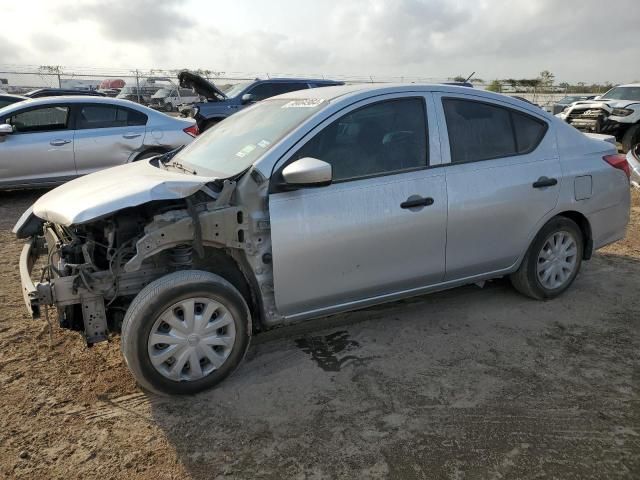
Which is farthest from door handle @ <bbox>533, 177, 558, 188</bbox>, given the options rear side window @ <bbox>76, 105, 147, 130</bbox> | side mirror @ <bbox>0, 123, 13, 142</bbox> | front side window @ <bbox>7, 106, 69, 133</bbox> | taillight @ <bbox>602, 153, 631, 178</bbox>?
side mirror @ <bbox>0, 123, 13, 142</bbox>

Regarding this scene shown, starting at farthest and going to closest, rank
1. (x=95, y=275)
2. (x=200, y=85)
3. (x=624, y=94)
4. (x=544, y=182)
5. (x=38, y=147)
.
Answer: (x=624, y=94) < (x=200, y=85) < (x=38, y=147) < (x=544, y=182) < (x=95, y=275)

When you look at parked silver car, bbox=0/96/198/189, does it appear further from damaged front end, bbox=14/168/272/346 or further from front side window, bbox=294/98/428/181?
front side window, bbox=294/98/428/181

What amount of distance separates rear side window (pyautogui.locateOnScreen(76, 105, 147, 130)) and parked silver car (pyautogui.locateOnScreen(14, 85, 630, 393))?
4459 millimetres

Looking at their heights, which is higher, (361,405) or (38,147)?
(38,147)

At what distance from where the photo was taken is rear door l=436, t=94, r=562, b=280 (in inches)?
147

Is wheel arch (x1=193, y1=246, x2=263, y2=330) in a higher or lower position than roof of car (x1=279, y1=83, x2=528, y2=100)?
lower

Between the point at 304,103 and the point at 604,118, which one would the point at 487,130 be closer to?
the point at 304,103

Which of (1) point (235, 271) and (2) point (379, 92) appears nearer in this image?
(1) point (235, 271)

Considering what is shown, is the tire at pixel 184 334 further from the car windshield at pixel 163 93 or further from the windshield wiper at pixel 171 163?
the car windshield at pixel 163 93

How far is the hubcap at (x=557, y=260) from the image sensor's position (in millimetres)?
4332

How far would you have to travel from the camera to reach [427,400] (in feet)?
10.1

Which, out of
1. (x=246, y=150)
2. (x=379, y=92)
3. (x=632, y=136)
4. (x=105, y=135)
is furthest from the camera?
(x=632, y=136)

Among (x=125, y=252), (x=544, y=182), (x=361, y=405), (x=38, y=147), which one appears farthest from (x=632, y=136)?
(x=125, y=252)

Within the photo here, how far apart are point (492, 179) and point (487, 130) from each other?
394 millimetres
